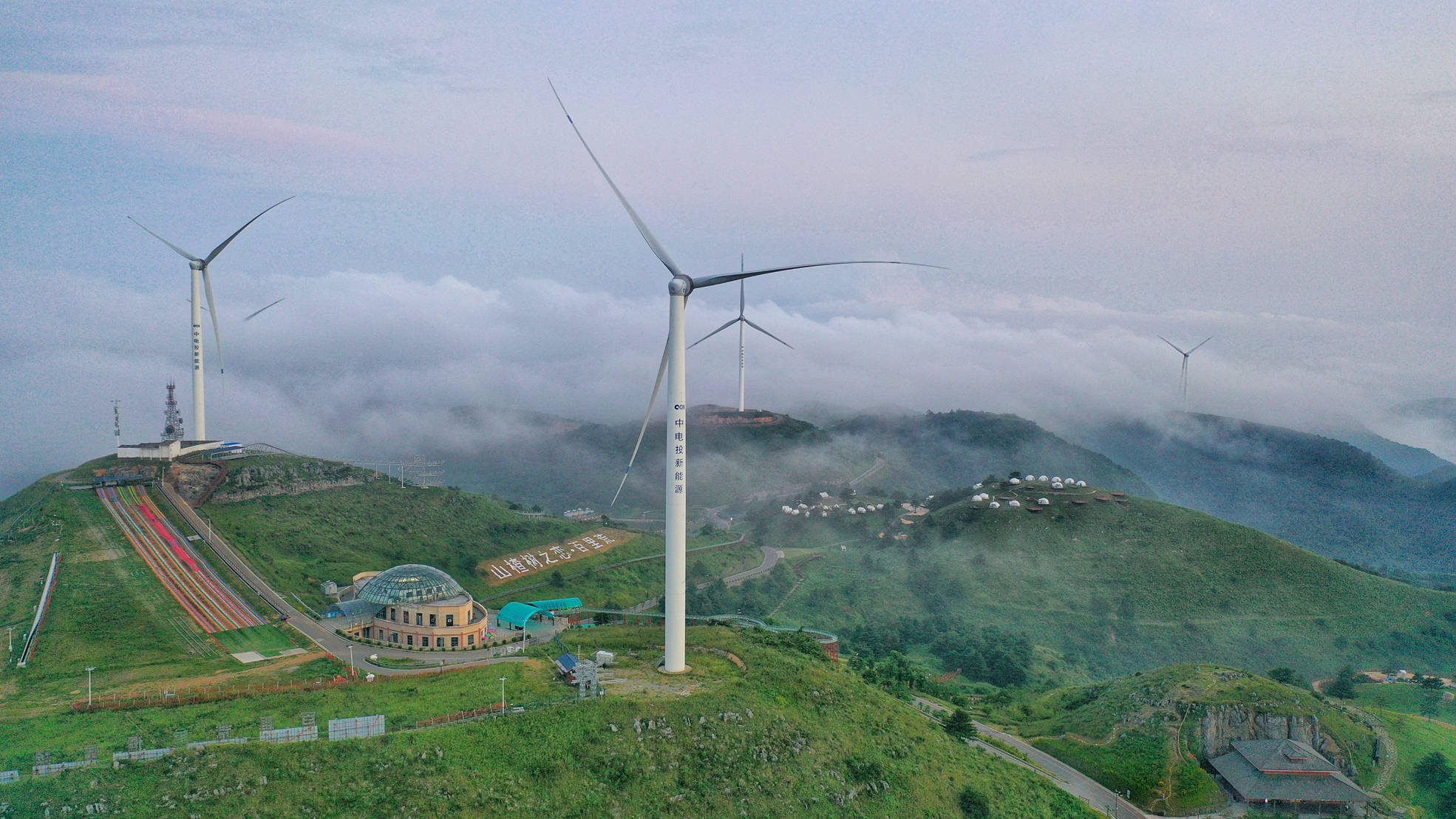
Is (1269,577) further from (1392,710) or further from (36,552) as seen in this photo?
(36,552)

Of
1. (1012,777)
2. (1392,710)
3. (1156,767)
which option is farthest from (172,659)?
(1392,710)

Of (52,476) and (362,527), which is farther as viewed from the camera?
(362,527)

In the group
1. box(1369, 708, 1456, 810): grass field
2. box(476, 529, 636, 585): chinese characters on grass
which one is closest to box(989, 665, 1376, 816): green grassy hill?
box(1369, 708, 1456, 810): grass field

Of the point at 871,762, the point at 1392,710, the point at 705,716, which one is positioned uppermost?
the point at 705,716

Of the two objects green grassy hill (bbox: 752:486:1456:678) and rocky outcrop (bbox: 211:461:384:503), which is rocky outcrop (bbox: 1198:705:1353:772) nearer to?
green grassy hill (bbox: 752:486:1456:678)

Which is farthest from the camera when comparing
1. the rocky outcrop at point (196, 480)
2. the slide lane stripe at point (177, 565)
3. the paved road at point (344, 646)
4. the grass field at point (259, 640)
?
the rocky outcrop at point (196, 480)

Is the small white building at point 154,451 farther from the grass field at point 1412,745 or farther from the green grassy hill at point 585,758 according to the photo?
the grass field at point 1412,745

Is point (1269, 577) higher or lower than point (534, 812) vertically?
lower

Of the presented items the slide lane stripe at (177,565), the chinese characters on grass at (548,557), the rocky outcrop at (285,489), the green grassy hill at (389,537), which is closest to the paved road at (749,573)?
the green grassy hill at (389,537)
